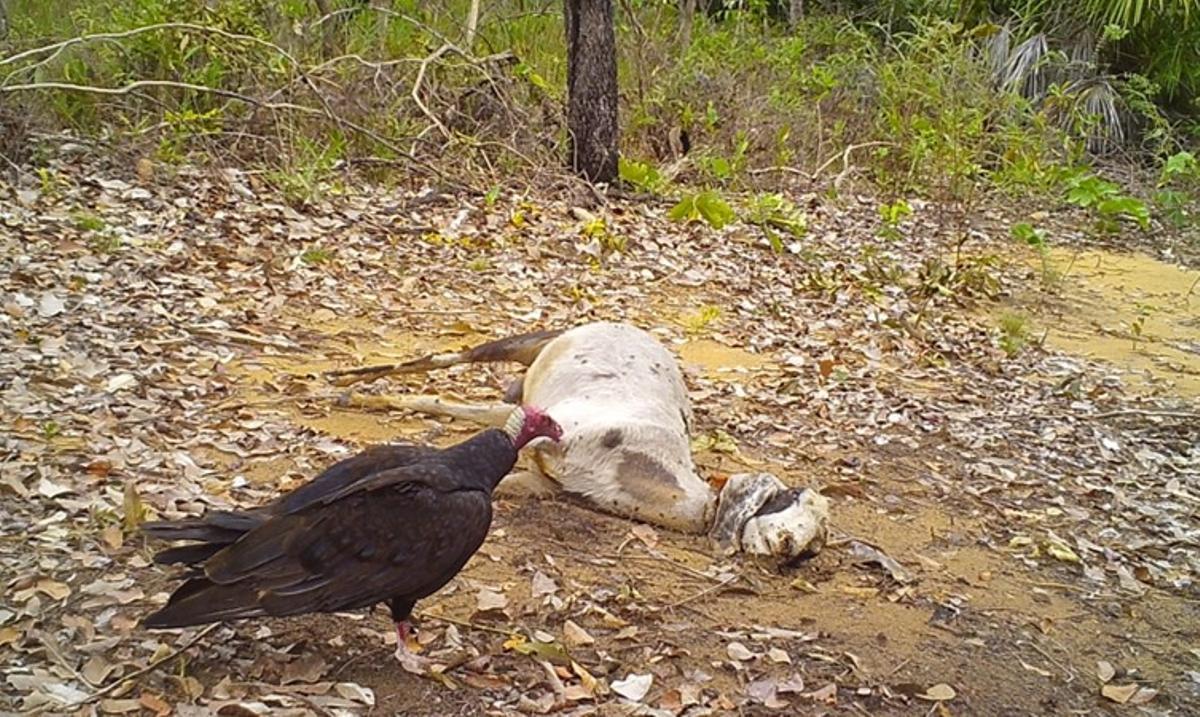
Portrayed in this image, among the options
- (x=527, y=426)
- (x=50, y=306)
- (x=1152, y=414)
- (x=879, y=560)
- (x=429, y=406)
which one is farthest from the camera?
(x=1152, y=414)

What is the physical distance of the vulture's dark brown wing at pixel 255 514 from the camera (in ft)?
9.14

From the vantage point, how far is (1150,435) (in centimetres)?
551

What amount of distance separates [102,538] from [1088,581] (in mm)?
3151

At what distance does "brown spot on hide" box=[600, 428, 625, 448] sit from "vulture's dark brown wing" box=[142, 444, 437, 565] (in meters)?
0.97

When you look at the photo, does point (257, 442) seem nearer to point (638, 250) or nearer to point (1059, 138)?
point (638, 250)

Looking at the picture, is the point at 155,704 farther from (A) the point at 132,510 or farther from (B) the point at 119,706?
(A) the point at 132,510

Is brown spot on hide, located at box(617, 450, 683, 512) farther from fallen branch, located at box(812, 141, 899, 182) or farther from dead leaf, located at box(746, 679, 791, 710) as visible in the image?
fallen branch, located at box(812, 141, 899, 182)

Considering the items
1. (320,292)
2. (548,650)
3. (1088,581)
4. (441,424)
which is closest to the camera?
(548,650)

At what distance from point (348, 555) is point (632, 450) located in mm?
1361

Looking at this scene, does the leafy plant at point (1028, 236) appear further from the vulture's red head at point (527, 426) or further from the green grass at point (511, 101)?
the vulture's red head at point (527, 426)

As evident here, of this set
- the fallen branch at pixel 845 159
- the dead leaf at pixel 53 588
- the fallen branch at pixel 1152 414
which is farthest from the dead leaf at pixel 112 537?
the fallen branch at pixel 845 159

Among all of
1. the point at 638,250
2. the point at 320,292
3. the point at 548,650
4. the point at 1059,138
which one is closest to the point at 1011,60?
the point at 1059,138

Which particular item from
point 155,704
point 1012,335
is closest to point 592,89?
point 1012,335

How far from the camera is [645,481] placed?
3.97 metres
